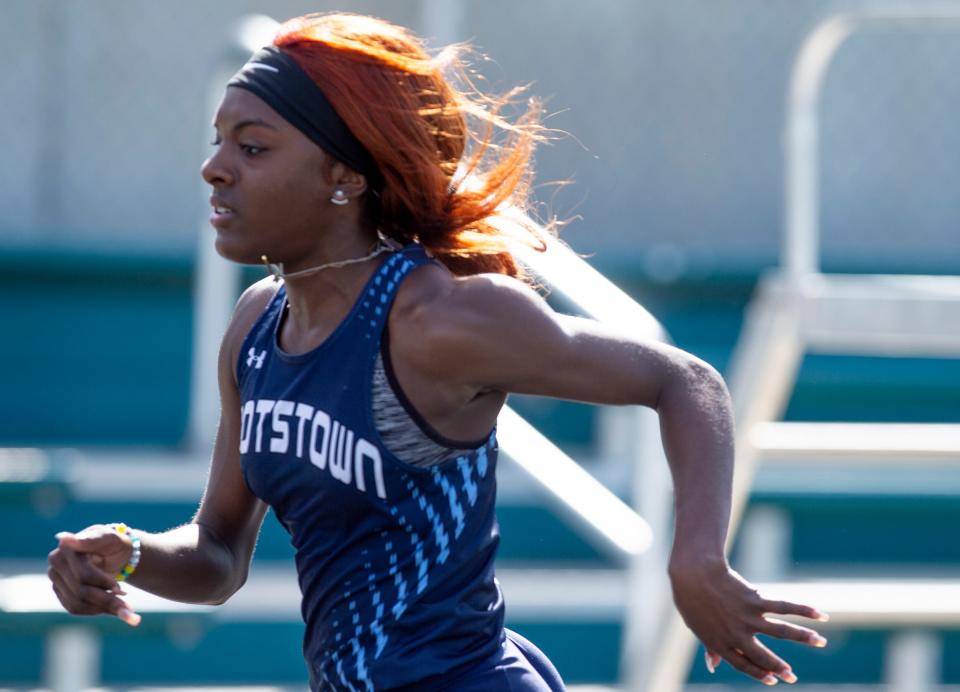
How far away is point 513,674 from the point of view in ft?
6.81

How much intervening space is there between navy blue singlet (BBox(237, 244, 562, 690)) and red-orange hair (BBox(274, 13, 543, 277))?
0.24 ft

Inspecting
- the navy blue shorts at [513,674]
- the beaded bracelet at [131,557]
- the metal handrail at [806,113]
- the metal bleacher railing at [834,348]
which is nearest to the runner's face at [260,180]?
the beaded bracelet at [131,557]

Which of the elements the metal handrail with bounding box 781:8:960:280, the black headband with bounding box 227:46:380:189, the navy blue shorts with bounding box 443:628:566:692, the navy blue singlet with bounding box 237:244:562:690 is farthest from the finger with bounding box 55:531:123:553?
the metal handrail with bounding box 781:8:960:280

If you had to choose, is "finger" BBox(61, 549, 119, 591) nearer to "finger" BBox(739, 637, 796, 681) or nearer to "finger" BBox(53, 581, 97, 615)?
"finger" BBox(53, 581, 97, 615)

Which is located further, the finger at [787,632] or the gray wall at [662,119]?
the gray wall at [662,119]

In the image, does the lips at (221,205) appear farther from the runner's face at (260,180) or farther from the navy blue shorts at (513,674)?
the navy blue shorts at (513,674)

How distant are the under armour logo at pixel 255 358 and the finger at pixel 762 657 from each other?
2.50ft

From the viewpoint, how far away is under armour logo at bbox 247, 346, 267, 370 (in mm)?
2146

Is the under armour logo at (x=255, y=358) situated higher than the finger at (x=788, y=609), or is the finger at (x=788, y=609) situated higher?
the under armour logo at (x=255, y=358)

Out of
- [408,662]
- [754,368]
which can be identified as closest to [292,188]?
[408,662]

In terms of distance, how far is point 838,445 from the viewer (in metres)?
3.25

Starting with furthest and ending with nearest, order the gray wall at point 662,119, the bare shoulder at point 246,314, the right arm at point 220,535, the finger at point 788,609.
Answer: the gray wall at point 662,119, the bare shoulder at point 246,314, the right arm at point 220,535, the finger at point 788,609

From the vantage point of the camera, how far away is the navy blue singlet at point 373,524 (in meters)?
2.00

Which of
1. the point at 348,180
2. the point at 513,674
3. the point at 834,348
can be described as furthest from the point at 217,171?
the point at 834,348
